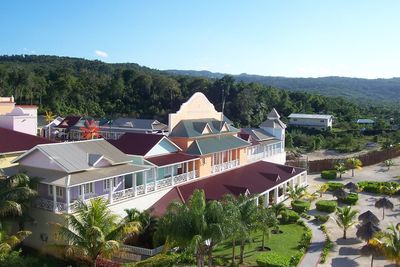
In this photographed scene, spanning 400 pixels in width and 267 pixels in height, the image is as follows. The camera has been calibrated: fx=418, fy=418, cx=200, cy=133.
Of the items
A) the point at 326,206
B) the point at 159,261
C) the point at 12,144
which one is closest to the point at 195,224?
the point at 159,261

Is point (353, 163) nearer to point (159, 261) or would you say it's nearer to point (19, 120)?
point (159, 261)

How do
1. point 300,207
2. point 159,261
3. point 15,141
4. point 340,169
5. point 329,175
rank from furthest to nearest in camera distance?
point 340,169, point 329,175, point 300,207, point 15,141, point 159,261

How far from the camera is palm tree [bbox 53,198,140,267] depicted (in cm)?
1816

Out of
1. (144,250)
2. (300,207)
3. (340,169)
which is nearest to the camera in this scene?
(144,250)

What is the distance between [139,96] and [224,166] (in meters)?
74.1

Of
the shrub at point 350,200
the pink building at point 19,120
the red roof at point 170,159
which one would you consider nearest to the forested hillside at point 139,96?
the shrub at point 350,200

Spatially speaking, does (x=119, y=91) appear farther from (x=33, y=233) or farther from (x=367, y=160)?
(x=33, y=233)

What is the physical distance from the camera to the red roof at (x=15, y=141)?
26.8m

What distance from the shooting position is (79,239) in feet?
60.2

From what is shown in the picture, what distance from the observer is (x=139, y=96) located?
350 feet

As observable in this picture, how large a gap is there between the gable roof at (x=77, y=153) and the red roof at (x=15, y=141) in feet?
10.2

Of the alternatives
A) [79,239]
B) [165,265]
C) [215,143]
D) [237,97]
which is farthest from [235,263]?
[237,97]

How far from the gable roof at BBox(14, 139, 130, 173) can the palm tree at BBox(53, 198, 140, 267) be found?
416 centimetres

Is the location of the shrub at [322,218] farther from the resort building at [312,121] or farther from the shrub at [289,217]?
the resort building at [312,121]
